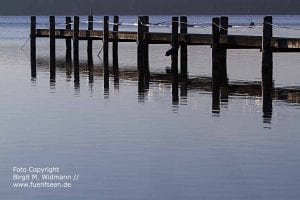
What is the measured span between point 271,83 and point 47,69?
11.4 m

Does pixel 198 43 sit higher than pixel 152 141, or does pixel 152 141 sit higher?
pixel 198 43

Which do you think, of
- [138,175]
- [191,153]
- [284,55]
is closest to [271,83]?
[191,153]

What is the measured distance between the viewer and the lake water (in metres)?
13.8

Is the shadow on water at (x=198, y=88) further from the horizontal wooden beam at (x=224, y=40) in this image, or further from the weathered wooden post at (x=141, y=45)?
the horizontal wooden beam at (x=224, y=40)

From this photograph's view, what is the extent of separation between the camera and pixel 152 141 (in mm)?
17609

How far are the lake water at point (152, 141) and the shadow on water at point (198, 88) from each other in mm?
74

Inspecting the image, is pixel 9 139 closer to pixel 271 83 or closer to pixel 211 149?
pixel 211 149

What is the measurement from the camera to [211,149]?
16.8 metres

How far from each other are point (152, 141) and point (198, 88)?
34.5 feet

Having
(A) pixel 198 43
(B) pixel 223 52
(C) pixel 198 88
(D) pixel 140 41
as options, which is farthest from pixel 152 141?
(D) pixel 140 41

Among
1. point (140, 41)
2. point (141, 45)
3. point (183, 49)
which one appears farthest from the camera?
point (141, 45)

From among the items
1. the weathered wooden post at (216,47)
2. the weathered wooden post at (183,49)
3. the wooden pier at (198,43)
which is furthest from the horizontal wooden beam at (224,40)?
the weathered wooden post at (183,49)

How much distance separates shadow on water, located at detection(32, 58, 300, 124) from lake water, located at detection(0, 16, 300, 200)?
0.24 feet

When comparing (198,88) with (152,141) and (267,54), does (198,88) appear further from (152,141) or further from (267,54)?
(152,141)
